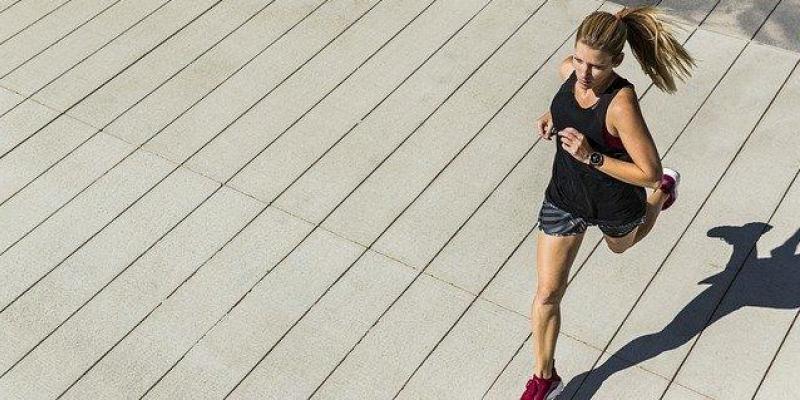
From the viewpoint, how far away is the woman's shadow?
16.0 ft

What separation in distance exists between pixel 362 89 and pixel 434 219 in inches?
48.9

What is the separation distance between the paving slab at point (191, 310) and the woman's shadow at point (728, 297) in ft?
5.42

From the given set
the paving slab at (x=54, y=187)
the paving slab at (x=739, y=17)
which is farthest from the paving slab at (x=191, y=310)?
the paving slab at (x=739, y=17)

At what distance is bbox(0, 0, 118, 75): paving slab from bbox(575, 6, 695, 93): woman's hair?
4065 mm

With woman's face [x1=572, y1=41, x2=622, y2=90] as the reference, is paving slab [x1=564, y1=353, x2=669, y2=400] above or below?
below

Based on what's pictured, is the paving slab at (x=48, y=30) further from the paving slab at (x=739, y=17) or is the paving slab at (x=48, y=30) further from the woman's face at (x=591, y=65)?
the woman's face at (x=591, y=65)

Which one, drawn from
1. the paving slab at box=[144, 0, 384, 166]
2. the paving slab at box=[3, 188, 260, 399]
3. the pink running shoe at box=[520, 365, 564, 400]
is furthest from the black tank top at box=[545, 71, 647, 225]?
the paving slab at box=[144, 0, 384, 166]

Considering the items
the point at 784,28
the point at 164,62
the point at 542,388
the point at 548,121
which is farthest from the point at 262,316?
the point at 784,28

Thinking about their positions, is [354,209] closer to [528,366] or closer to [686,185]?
[528,366]

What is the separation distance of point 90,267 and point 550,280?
236cm

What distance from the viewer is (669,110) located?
6.32 meters

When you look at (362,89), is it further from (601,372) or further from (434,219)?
(601,372)

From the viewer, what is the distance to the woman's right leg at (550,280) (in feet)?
14.6

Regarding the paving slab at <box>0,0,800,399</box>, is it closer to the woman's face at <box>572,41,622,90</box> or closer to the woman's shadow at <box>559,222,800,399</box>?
the woman's shadow at <box>559,222,800,399</box>
